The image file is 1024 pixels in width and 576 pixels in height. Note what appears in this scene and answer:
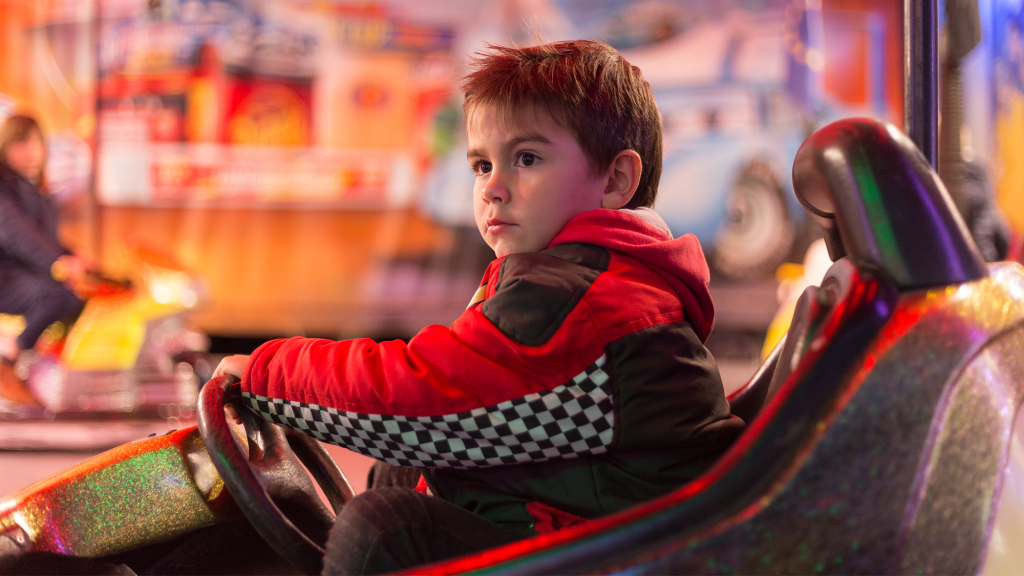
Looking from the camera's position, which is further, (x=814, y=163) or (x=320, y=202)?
(x=320, y=202)

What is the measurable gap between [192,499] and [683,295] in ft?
1.69

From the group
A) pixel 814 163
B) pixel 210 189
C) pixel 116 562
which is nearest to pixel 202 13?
pixel 210 189

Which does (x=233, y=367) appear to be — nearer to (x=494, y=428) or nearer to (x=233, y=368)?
(x=233, y=368)

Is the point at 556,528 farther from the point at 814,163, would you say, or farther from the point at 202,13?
the point at 202,13

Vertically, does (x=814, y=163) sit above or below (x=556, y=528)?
above

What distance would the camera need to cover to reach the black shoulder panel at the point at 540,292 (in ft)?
1.99

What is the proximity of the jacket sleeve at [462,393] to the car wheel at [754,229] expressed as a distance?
3.50 m

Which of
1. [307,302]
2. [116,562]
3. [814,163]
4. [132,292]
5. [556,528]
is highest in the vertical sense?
[814,163]

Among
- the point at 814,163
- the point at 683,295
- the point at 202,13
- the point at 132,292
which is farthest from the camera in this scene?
the point at 202,13

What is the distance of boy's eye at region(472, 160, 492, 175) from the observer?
2.55ft

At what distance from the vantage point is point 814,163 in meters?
0.59

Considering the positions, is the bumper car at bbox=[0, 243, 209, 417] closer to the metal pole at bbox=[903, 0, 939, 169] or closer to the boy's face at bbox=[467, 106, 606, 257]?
the boy's face at bbox=[467, 106, 606, 257]

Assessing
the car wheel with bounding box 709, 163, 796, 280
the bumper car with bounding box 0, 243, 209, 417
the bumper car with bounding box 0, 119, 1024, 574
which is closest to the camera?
the bumper car with bounding box 0, 119, 1024, 574

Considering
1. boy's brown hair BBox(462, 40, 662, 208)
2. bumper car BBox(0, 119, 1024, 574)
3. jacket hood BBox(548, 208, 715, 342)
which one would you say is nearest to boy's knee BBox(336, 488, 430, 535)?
bumper car BBox(0, 119, 1024, 574)
